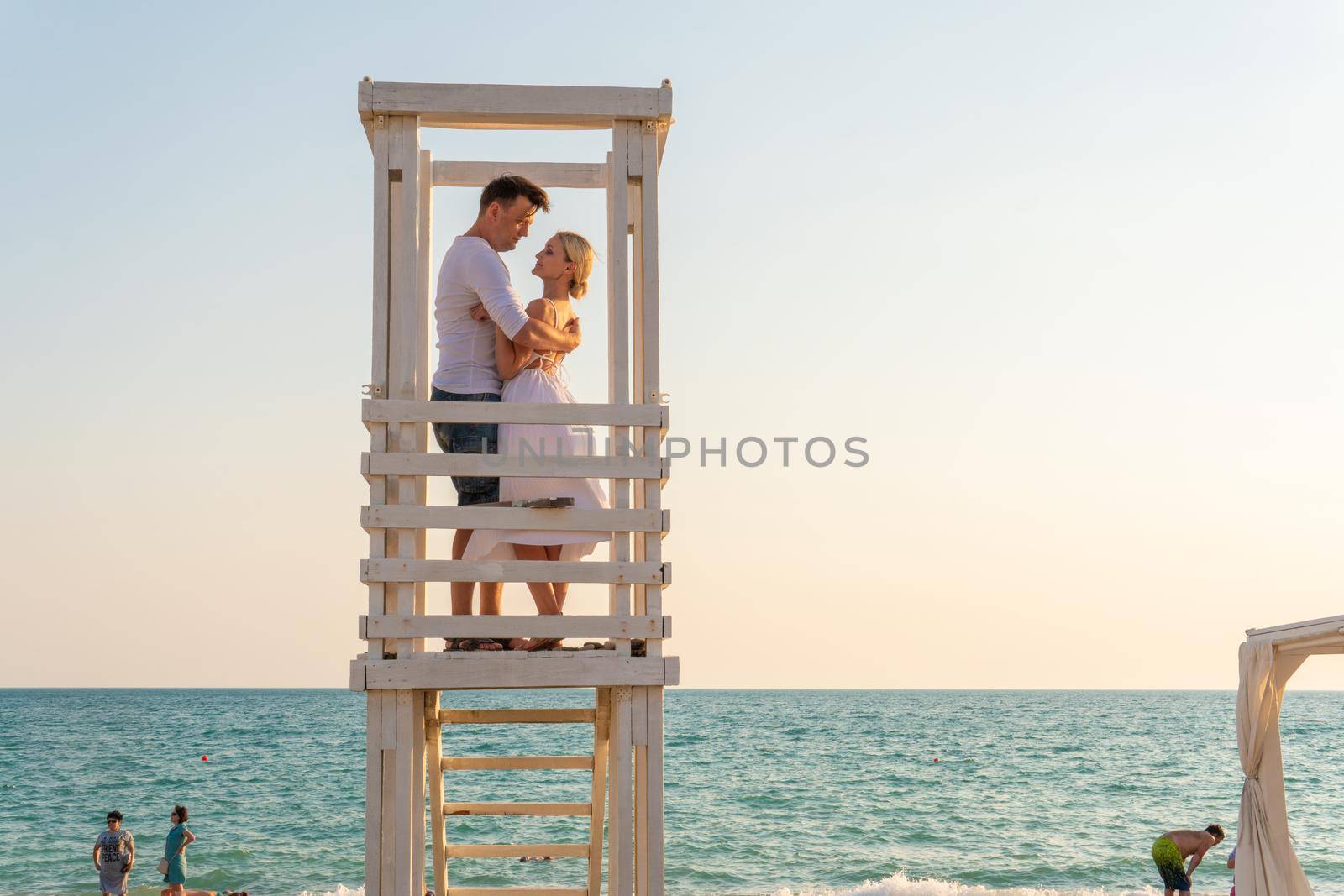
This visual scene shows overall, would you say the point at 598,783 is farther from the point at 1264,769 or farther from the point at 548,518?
the point at 1264,769

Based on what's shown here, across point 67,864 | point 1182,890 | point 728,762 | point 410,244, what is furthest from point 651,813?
point 728,762

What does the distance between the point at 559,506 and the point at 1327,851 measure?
34372mm

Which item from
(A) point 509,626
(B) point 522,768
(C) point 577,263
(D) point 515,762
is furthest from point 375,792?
(C) point 577,263

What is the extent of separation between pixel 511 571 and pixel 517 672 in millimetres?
455

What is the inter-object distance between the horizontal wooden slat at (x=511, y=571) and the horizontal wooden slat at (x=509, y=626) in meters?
0.17

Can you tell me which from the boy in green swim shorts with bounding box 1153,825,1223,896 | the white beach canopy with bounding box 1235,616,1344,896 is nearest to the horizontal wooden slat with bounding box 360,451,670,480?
the white beach canopy with bounding box 1235,616,1344,896

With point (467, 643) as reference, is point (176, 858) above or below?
below

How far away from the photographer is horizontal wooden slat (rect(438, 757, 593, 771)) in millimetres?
8078

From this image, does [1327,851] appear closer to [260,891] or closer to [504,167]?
[260,891]

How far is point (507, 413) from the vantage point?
6.23 metres

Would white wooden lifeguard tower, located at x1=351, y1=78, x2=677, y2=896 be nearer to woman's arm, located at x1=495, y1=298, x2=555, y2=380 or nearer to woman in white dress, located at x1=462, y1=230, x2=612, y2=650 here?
woman in white dress, located at x1=462, y1=230, x2=612, y2=650

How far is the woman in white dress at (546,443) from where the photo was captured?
6301mm

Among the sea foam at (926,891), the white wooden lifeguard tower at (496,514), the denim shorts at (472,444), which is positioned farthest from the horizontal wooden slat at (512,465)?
the sea foam at (926,891)

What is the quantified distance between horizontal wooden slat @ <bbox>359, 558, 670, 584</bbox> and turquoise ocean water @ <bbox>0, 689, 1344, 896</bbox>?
22.0m
